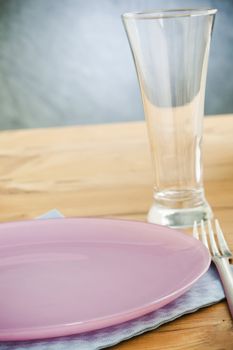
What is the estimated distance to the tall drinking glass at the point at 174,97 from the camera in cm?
59

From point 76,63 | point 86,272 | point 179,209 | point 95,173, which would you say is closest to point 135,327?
point 86,272

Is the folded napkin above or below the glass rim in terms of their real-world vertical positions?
below

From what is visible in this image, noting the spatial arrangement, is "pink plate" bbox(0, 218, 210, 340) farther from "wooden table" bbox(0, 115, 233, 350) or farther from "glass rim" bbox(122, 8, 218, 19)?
"glass rim" bbox(122, 8, 218, 19)

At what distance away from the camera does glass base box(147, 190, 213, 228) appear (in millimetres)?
649

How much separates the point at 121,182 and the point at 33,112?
181cm

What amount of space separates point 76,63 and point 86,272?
2040 mm

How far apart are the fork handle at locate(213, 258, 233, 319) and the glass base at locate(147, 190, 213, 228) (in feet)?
0.40

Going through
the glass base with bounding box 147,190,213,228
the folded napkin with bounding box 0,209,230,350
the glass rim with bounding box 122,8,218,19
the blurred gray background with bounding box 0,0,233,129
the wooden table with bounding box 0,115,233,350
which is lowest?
the blurred gray background with bounding box 0,0,233,129

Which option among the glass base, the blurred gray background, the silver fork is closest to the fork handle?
the silver fork

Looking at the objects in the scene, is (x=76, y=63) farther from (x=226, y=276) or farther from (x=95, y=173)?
(x=226, y=276)

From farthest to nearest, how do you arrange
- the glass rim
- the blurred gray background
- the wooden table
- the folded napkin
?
the blurred gray background → the wooden table → the glass rim → the folded napkin

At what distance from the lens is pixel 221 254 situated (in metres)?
0.54

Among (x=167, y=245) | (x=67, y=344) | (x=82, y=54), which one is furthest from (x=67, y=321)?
(x=82, y=54)

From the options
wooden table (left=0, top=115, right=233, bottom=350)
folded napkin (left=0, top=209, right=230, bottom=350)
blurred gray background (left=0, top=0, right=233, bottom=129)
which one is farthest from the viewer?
blurred gray background (left=0, top=0, right=233, bottom=129)
